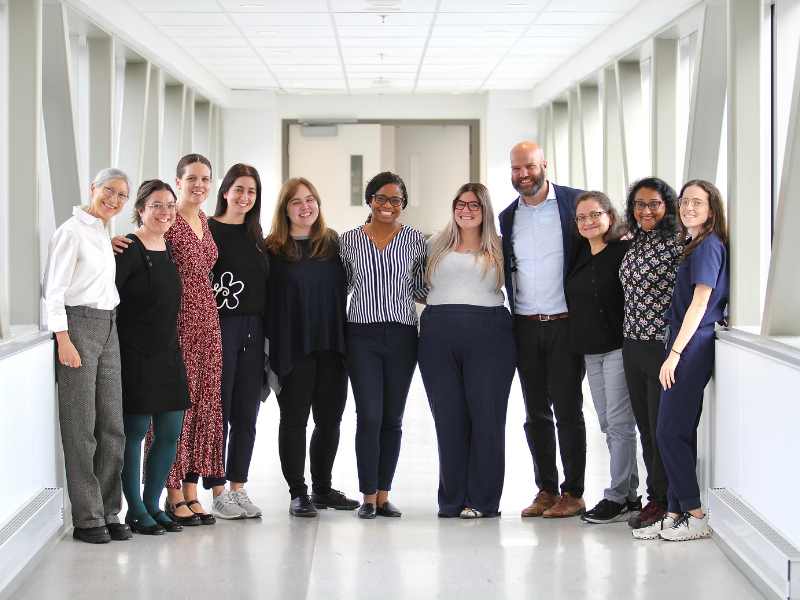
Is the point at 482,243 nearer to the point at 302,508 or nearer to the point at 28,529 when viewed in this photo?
the point at 302,508

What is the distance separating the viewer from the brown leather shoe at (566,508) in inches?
151

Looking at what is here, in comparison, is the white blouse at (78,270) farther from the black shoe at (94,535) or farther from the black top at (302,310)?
the black shoe at (94,535)

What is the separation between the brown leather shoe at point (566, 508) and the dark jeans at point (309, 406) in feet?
3.57

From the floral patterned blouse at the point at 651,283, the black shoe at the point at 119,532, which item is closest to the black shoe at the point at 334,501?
the black shoe at the point at 119,532

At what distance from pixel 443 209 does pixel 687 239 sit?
8.89 meters

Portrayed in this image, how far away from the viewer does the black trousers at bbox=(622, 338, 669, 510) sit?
3463 millimetres

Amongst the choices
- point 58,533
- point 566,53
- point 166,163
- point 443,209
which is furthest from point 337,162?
point 58,533

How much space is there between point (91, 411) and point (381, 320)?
50.7 inches

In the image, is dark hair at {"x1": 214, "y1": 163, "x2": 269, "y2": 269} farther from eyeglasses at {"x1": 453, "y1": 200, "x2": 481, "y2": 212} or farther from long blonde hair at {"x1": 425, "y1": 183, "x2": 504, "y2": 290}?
eyeglasses at {"x1": 453, "y1": 200, "x2": 481, "y2": 212}

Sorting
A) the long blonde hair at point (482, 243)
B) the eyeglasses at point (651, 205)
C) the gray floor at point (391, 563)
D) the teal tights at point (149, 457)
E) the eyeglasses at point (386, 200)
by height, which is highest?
the eyeglasses at point (386, 200)

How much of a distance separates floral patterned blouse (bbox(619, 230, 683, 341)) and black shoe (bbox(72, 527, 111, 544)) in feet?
7.93

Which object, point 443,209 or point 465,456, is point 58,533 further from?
point 443,209

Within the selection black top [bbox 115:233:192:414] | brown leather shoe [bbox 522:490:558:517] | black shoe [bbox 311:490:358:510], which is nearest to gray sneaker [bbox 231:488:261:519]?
black shoe [bbox 311:490:358:510]

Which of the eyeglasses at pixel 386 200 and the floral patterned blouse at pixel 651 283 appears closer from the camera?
the floral patterned blouse at pixel 651 283
